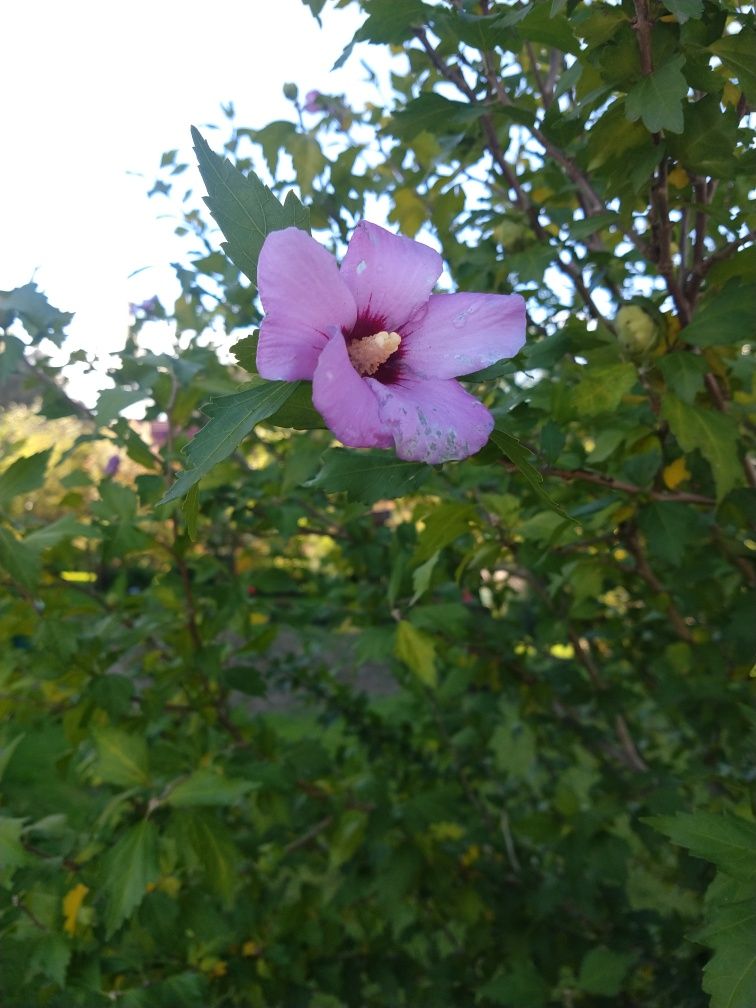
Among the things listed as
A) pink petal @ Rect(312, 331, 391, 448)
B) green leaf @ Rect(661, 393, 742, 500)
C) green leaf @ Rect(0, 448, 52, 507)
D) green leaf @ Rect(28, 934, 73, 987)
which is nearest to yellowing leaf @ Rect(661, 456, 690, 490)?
green leaf @ Rect(661, 393, 742, 500)

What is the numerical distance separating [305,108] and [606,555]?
47.8 inches

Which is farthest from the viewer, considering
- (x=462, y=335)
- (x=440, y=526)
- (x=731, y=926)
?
(x=440, y=526)

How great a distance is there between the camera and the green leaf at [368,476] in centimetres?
81

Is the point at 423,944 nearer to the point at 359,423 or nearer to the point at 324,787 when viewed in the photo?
the point at 324,787

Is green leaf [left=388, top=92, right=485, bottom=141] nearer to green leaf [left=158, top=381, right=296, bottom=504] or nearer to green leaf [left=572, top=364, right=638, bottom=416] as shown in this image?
green leaf [left=572, top=364, right=638, bottom=416]

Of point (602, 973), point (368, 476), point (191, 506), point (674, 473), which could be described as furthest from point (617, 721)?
point (191, 506)

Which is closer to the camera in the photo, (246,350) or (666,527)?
(246,350)

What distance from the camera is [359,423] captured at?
572mm

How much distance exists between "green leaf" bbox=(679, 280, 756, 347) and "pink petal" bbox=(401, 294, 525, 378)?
421 millimetres

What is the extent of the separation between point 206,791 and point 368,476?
0.68m

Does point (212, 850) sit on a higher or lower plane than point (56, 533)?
lower

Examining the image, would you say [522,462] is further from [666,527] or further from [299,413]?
[666,527]

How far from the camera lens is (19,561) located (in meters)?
1.22

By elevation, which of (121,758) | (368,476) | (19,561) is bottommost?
(121,758)
